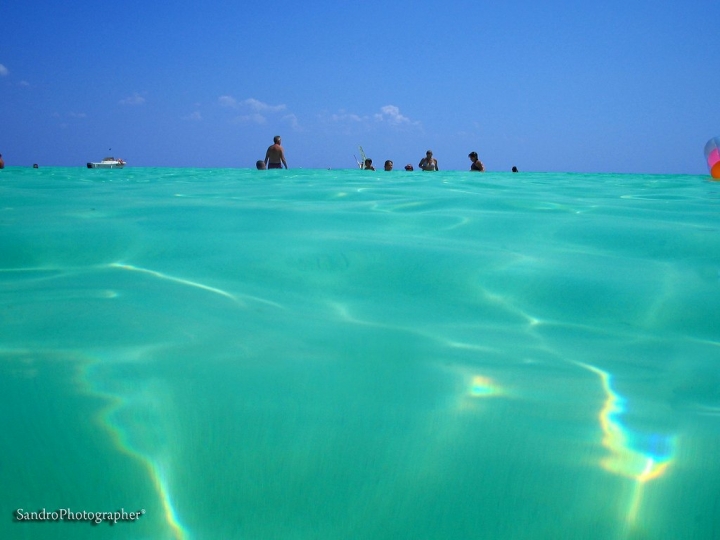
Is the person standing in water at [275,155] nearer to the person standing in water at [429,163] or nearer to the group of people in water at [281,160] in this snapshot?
the group of people in water at [281,160]

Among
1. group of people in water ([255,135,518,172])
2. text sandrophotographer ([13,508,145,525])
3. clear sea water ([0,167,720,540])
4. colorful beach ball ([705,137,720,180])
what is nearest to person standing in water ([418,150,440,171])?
group of people in water ([255,135,518,172])

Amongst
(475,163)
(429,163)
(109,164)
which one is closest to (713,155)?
(475,163)

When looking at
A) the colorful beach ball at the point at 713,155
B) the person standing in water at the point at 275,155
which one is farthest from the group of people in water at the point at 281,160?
the colorful beach ball at the point at 713,155

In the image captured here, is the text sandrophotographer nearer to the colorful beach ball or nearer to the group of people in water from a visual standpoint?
the colorful beach ball

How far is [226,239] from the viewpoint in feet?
8.89

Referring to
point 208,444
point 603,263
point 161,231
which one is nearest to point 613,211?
point 603,263

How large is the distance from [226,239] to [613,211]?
9.83 feet

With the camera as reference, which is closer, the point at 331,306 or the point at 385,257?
the point at 331,306

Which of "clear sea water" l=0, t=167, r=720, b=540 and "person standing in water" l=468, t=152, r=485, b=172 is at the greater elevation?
"person standing in water" l=468, t=152, r=485, b=172

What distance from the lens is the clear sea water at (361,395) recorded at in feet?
2.77

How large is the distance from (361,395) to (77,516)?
0.54 meters

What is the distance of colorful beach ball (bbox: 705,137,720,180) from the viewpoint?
8155 millimetres

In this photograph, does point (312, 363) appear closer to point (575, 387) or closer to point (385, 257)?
point (575, 387)

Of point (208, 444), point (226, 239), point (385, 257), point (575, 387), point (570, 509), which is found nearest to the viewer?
point (570, 509)
